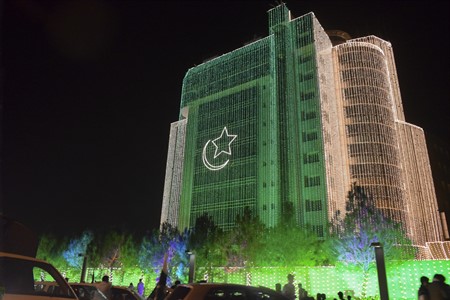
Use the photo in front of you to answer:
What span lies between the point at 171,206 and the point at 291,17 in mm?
37108

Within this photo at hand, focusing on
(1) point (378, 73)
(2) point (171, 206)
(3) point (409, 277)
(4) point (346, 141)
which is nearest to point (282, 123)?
(4) point (346, 141)

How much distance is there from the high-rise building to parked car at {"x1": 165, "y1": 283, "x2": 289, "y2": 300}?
36.5 m

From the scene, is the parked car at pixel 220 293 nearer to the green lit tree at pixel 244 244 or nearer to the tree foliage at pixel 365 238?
the tree foliage at pixel 365 238

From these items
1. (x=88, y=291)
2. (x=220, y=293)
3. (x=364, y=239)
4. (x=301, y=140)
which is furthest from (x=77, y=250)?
(x=220, y=293)

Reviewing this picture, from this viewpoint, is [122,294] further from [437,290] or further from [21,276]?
[437,290]

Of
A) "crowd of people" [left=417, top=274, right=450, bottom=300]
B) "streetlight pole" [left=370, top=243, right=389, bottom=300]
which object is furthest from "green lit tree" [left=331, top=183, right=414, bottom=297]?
"crowd of people" [left=417, top=274, right=450, bottom=300]

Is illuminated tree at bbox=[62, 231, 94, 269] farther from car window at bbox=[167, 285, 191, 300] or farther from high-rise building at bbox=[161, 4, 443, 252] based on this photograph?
car window at bbox=[167, 285, 191, 300]

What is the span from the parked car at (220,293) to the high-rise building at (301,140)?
36497 millimetres

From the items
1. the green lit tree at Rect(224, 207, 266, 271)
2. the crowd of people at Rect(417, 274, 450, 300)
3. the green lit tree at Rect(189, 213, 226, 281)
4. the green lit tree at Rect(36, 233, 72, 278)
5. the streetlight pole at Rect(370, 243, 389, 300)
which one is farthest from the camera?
the green lit tree at Rect(36, 233, 72, 278)

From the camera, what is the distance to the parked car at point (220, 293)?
20.2 feet

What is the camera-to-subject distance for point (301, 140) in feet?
167

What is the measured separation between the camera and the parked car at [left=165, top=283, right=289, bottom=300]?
6.15m

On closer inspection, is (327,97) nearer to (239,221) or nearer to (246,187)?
(246,187)

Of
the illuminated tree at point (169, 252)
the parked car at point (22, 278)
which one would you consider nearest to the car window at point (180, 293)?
the parked car at point (22, 278)
